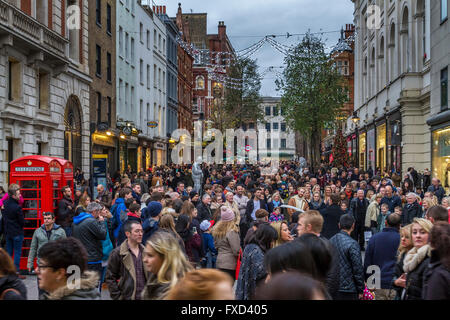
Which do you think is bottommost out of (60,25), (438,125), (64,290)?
(64,290)

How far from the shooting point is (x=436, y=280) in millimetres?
4613

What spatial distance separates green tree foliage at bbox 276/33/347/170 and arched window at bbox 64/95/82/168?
2001 centimetres

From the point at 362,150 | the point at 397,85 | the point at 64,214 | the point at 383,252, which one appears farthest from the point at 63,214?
the point at 362,150

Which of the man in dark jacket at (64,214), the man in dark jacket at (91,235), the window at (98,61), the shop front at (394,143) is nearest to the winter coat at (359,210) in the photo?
the man in dark jacket at (64,214)

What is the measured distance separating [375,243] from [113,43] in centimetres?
3034

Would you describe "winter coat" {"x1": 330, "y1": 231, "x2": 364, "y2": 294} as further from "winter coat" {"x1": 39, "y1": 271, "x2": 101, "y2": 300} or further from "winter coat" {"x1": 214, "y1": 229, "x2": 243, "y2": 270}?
"winter coat" {"x1": 39, "y1": 271, "x2": 101, "y2": 300}

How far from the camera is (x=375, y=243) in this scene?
24.7 feet

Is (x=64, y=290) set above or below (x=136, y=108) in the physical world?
below

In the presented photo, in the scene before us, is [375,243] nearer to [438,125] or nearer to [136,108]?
[438,125]

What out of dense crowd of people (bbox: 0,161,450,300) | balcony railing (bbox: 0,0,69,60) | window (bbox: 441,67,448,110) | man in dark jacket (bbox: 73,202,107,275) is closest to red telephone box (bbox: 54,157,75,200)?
dense crowd of people (bbox: 0,161,450,300)

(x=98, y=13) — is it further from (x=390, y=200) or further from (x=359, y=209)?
(x=390, y=200)

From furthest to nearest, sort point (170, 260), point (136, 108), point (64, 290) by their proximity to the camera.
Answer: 1. point (136, 108)
2. point (170, 260)
3. point (64, 290)
